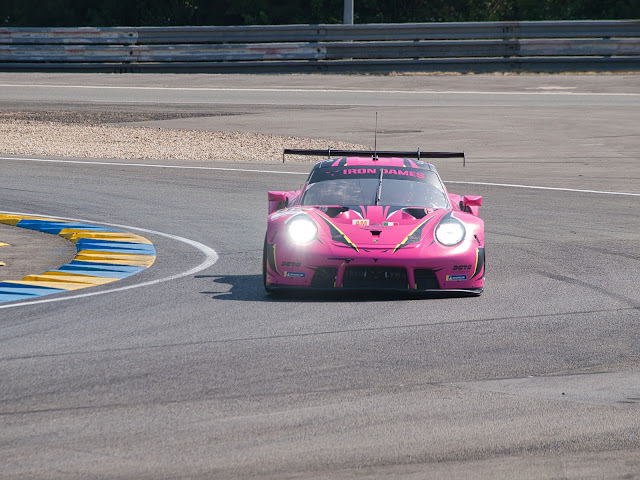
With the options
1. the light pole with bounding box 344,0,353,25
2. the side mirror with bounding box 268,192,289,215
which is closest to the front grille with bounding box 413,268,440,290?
the side mirror with bounding box 268,192,289,215

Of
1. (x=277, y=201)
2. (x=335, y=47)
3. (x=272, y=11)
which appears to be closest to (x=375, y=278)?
(x=277, y=201)

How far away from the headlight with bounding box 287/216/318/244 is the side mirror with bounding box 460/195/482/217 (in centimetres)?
175

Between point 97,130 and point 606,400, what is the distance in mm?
17969

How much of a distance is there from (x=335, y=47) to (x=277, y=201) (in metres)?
19.9

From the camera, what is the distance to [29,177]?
54.7 feet

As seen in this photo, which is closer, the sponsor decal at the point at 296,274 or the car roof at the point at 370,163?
the sponsor decal at the point at 296,274

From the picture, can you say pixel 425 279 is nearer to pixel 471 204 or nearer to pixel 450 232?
pixel 450 232

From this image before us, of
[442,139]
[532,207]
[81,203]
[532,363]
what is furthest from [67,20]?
[532,363]

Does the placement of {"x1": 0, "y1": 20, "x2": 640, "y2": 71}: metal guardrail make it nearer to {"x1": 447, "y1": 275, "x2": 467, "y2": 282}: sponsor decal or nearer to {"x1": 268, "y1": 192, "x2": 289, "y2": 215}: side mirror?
{"x1": 268, "y1": 192, "x2": 289, "y2": 215}: side mirror

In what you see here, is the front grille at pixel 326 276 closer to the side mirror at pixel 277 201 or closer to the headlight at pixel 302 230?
the headlight at pixel 302 230

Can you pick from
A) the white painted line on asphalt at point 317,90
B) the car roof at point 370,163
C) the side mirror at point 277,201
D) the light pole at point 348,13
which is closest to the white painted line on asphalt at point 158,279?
the side mirror at point 277,201

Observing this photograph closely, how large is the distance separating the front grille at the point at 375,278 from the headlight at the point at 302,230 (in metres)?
0.47

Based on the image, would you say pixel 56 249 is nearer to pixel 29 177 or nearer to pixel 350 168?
pixel 350 168

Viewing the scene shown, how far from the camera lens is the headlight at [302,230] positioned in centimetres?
867
